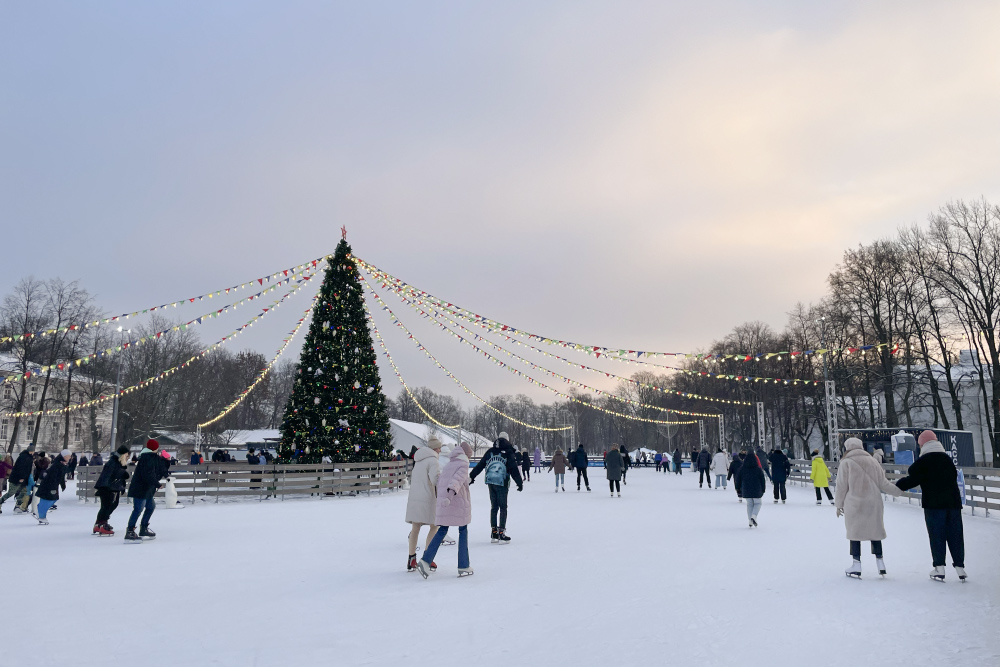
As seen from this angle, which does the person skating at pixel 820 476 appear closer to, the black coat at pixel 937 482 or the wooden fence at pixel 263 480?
the black coat at pixel 937 482

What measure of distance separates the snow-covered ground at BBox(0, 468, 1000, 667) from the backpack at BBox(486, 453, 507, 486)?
90cm

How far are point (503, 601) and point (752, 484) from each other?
7.38 metres

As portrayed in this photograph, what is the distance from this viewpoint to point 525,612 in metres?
5.76

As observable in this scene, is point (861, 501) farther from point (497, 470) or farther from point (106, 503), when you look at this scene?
point (106, 503)

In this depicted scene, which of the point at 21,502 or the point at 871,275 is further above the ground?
the point at 871,275

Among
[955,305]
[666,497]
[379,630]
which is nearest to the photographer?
[379,630]

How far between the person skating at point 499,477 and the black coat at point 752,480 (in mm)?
4445

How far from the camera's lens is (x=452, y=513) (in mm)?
7312

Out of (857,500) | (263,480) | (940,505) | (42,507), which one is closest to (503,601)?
(857,500)

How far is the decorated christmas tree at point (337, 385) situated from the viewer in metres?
21.3

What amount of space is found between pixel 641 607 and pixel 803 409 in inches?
1789

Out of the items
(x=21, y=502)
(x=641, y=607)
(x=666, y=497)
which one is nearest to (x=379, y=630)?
(x=641, y=607)

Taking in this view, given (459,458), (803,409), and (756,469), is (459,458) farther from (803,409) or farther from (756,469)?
(803,409)

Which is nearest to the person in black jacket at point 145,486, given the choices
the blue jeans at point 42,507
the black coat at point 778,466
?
the blue jeans at point 42,507
